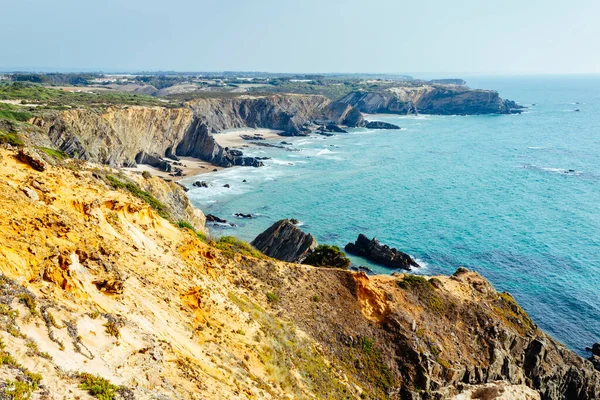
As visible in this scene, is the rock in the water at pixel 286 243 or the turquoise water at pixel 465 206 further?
the turquoise water at pixel 465 206

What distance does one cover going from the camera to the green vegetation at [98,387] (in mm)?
11602

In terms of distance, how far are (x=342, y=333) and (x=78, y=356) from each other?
767 inches

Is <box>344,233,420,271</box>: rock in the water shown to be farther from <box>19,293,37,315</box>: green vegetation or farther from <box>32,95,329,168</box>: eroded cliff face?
<box>19,293,37,315</box>: green vegetation

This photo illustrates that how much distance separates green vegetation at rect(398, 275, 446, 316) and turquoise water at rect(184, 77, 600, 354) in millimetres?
20598

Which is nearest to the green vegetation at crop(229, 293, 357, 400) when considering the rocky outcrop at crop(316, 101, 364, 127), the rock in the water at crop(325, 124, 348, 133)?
the rock in the water at crop(325, 124, 348, 133)

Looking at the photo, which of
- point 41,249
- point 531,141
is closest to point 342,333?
point 41,249

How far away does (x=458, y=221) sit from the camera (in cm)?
7469

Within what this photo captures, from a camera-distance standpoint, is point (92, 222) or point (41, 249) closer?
point (41, 249)

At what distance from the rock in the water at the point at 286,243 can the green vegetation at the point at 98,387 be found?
127ft

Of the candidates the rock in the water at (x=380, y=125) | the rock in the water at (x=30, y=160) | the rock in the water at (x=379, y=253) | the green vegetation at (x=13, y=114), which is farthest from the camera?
the rock in the water at (x=380, y=125)

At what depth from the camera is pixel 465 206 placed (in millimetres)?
82188

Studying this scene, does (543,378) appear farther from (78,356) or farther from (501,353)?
(78,356)

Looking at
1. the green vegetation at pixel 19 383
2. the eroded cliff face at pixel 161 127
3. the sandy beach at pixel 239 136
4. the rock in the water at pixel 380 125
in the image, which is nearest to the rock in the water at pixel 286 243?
the eroded cliff face at pixel 161 127

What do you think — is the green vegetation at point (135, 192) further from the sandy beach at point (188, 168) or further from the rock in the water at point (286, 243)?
the sandy beach at point (188, 168)
